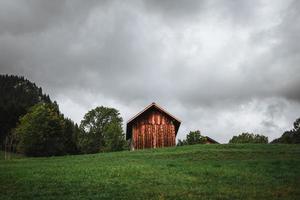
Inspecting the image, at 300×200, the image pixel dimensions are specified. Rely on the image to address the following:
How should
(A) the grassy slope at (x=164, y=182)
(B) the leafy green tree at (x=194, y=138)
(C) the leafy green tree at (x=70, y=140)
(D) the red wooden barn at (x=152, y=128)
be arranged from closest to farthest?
(A) the grassy slope at (x=164, y=182), (D) the red wooden barn at (x=152, y=128), (B) the leafy green tree at (x=194, y=138), (C) the leafy green tree at (x=70, y=140)

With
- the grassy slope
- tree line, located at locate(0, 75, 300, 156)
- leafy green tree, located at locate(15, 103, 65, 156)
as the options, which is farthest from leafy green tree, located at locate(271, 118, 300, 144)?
the grassy slope

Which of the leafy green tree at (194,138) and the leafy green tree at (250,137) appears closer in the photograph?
the leafy green tree at (194,138)

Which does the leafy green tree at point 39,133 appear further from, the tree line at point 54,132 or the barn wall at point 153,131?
the barn wall at point 153,131

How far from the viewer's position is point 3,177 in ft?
78.9

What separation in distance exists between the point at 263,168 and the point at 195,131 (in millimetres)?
35255

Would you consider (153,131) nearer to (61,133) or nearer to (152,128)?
(152,128)

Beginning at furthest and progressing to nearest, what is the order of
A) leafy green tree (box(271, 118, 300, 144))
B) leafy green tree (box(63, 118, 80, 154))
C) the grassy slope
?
leafy green tree (box(63, 118, 80, 154)) → leafy green tree (box(271, 118, 300, 144)) → the grassy slope

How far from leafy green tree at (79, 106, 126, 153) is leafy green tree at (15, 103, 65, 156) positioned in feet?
57.0

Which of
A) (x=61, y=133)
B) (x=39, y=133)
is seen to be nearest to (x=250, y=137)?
(x=61, y=133)

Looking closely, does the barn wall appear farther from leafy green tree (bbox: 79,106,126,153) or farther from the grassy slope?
leafy green tree (bbox: 79,106,126,153)

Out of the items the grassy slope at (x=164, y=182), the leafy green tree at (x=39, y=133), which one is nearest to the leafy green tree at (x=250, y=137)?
→ the leafy green tree at (x=39, y=133)

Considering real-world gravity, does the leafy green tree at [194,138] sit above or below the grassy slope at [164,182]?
above

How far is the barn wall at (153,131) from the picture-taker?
54562 millimetres

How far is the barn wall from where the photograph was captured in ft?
179
